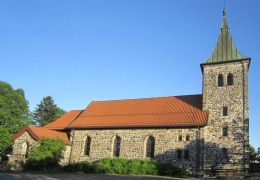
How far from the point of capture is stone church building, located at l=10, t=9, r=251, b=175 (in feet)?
87.6

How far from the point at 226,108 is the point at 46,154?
16.7m

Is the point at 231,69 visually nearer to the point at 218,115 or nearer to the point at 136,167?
the point at 218,115

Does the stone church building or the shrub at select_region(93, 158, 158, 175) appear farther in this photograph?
the stone church building

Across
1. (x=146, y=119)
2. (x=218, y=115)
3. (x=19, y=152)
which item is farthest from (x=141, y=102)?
(x=19, y=152)

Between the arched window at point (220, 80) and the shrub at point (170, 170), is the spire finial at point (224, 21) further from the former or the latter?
the shrub at point (170, 170)

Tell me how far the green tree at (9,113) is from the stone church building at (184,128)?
3545 mm

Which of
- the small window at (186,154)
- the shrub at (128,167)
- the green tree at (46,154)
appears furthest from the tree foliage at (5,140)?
the small window at (186,154)

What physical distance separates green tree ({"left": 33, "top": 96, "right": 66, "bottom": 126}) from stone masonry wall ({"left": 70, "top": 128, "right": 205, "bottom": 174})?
22925 millimetres

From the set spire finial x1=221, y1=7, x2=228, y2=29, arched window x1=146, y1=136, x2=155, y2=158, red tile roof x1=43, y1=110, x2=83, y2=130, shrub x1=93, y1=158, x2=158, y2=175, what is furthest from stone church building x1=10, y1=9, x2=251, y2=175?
shrub x1=93, y1=158, x2=158, y2=175

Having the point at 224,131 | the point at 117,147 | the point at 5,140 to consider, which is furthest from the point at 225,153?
the point at 5,140

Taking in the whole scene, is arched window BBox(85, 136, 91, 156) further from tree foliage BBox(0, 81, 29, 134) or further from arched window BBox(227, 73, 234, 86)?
arched window BBox(227, 73, 234, 86)

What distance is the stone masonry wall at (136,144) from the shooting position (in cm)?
2727

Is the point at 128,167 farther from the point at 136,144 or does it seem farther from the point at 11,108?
the point at 11,108

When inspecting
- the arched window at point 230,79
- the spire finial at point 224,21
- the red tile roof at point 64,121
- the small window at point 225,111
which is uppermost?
the spire finial at point 224,21
